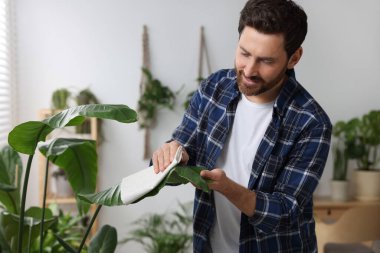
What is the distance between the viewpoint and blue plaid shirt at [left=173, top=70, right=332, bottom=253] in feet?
4.77

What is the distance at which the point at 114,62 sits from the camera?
3.56 meters

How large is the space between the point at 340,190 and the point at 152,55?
59.4 inches

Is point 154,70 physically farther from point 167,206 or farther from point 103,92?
point 167,206

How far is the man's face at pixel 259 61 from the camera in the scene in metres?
1.41

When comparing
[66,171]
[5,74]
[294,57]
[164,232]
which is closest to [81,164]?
[66,171]

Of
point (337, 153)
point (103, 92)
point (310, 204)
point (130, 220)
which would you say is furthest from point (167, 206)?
point (310, 204)

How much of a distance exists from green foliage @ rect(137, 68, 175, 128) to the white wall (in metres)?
0.07

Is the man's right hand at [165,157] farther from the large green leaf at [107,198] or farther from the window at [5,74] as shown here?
the window at [5,74]

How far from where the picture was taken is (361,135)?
3.59 metres

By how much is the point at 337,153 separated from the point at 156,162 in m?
2.52

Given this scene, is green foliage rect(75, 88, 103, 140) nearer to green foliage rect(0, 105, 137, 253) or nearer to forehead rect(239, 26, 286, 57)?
green foliage rect(0, 105, 137, 253)

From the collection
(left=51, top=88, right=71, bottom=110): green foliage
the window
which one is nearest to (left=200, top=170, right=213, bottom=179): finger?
the window

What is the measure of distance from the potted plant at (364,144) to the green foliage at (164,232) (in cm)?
113

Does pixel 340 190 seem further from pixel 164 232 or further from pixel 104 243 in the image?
pixel 104 243
